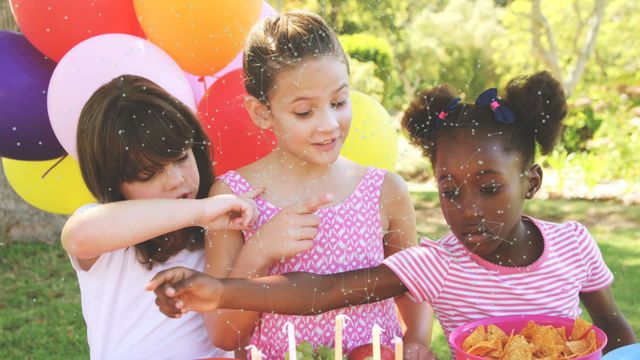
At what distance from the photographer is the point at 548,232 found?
1.69 m

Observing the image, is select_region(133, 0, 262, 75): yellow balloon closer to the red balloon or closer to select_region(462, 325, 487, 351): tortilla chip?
the red balloon

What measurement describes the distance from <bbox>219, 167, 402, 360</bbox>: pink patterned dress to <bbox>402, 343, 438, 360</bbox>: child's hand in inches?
2.6

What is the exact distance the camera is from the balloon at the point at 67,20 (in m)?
1.87

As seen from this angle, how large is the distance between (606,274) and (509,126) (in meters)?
0.44

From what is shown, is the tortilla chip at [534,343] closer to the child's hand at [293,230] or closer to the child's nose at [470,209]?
the child's nose at [470,209]

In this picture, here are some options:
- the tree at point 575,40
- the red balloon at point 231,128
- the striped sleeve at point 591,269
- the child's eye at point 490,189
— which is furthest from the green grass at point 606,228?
the child's eye at point 490,189

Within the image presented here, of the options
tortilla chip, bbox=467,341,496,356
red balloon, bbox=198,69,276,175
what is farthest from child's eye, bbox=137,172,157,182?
tortilla chip, bbox=467,341,496,356

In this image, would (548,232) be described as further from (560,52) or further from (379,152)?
(560,52)

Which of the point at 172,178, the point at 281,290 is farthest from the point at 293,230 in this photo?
the point at 172,178

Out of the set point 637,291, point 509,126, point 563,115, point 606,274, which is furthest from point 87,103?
point 637,291

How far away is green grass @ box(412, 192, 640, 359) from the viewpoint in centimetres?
388

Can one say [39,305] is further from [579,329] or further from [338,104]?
[579,329]

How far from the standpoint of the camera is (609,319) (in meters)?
1.69

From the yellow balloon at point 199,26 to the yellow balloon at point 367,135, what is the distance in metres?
0.38
